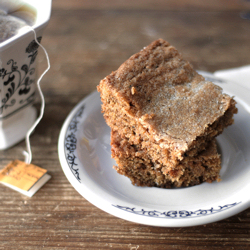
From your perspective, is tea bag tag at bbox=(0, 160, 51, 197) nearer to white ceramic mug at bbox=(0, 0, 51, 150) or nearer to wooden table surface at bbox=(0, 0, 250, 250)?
wooden table surface at bbox=(0, 0, 250, 250)

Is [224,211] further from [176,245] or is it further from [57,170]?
[57,170]

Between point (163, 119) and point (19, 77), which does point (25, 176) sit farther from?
point (163, 119)

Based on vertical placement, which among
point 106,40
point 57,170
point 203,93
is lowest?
point 57,170

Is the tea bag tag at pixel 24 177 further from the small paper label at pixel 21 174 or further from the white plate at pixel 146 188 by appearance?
the white plate at pixel 146 188

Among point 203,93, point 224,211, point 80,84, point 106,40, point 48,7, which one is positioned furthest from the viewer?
point 106,40

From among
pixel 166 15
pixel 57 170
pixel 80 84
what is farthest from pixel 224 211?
pixel 166 15

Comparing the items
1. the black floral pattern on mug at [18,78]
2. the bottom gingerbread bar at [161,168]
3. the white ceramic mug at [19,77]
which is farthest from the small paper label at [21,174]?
the bottom gingerbread bar at [161,168]
